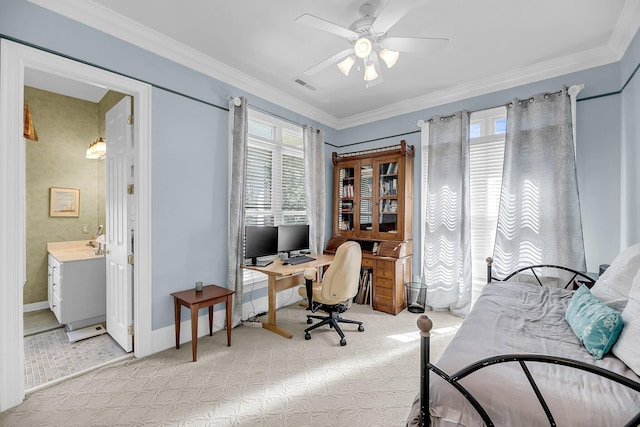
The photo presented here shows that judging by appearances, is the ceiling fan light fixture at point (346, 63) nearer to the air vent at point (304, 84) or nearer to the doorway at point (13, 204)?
the air vent at point (304, 84)

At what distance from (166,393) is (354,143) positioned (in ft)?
13.2

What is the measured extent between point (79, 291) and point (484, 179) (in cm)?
486

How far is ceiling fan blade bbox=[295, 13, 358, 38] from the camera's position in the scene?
Result: 1.80 meters

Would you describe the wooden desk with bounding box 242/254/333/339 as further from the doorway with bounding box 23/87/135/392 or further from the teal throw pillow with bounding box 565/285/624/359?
the teal throw pillow with bounding box 565/285/624/359

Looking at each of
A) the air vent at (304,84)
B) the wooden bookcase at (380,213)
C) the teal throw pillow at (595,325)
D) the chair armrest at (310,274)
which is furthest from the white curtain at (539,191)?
the air vent at (304,84)

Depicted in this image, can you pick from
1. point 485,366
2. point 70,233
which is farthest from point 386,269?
point 70,233

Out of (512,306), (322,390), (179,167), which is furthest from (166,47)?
(512,306)

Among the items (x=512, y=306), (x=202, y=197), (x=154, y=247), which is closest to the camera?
(x=512, y=306)

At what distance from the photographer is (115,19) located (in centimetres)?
229

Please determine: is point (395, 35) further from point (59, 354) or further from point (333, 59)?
point (59, 354)

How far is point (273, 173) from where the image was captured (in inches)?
150

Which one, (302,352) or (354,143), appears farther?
(354,143)

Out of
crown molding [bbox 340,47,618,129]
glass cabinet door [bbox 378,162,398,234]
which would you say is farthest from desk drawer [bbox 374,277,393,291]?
crown molding [bbox 340,47,618,129]

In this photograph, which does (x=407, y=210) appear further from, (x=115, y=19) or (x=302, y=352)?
(x=115, y=19)
